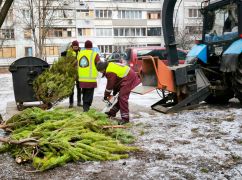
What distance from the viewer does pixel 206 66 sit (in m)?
9.59

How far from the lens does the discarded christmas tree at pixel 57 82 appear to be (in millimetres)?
8453

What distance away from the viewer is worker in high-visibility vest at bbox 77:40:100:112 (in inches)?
320

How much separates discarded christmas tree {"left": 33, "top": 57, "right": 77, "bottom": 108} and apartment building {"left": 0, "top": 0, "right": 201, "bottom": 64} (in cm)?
3923

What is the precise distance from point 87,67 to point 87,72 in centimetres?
11

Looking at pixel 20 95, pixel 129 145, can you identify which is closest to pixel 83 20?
pixel 20 95

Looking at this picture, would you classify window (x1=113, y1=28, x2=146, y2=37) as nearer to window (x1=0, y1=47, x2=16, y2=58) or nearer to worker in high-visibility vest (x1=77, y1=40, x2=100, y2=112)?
window (x1=0, y1=47, x2=16, y2=58)

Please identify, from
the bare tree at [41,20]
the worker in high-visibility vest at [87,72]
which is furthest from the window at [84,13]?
the worker in high-visibility vest at [87,72]

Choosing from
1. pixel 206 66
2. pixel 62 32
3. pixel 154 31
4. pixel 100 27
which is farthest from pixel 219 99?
pixel 154 31

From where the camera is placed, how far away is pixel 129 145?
557cm

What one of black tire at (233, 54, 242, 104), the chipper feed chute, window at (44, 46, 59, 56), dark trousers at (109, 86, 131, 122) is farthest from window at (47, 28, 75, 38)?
dark trousers at (109, 86, 131, 122)

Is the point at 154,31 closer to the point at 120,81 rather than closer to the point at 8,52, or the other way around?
the point at 8,52

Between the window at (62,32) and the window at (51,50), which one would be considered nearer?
the window at (51,50)

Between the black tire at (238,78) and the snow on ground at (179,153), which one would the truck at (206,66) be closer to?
the black tire at (238,78)

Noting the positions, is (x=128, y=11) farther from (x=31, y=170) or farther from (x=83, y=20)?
(x=31, y=170)
